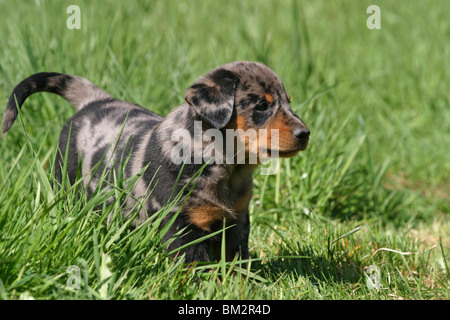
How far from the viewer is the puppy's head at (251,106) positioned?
9.85ft

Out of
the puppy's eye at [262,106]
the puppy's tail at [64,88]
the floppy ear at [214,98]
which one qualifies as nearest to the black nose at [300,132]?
the puppy's eye at [262,106]

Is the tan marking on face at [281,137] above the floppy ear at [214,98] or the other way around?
the other way around

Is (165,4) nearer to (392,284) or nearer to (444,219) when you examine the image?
(444,219)

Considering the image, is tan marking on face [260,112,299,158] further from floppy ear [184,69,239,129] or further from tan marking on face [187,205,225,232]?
tan marking on face [187,205,225,232]

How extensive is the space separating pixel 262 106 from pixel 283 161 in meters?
1.41

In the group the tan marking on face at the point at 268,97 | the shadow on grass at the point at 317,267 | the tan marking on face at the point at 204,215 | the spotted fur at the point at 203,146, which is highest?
the tan marking on face at the point at 268,97

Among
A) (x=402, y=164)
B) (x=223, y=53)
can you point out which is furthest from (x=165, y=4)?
(x=402, y=164)

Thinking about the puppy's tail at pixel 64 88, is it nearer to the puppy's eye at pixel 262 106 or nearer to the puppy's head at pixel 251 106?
the puppy's head at pixel 251 106

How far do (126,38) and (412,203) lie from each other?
2786 mm

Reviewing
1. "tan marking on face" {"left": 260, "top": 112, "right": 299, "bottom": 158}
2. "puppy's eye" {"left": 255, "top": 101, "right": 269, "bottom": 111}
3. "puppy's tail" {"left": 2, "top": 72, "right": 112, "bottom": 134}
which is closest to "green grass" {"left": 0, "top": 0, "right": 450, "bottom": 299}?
"puppy's tail" {"left": 2, "top": 72, "right": 112, "bottom": 134}

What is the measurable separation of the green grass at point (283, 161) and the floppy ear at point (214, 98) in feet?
2.05

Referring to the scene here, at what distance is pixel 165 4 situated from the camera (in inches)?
283

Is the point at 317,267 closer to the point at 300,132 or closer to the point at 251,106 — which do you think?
the point at 300,132

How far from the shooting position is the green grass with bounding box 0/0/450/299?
8.41 feet
